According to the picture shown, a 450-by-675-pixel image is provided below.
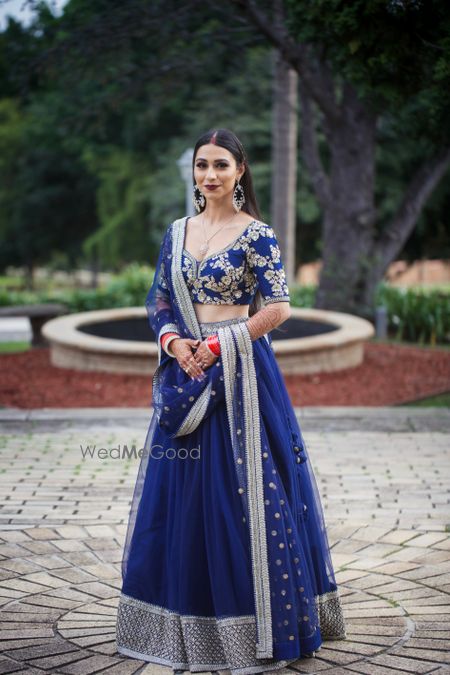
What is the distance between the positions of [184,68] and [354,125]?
3227 millimetres

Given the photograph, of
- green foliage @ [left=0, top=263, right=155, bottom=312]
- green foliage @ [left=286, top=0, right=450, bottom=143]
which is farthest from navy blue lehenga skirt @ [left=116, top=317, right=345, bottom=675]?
green foliage @ [left=0, top=263, right=155, bottom=312]

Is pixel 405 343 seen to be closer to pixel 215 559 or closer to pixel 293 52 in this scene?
pixel 293 52

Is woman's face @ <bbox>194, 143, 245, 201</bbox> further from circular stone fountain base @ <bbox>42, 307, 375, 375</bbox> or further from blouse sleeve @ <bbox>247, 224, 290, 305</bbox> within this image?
circular stone fountain base @ <bbox>42, 307, 375, 375</bbox>

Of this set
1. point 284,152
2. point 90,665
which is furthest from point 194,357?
point 284,152

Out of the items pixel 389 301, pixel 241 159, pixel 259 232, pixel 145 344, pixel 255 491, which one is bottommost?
pixel 255 491

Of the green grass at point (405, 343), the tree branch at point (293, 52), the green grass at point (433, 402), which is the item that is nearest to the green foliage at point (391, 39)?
the green grass at point (433, 402)

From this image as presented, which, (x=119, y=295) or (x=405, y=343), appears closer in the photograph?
(x=405, y=343)

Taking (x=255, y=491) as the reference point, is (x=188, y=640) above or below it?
below

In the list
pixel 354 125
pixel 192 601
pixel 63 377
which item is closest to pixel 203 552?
pixel 192 601

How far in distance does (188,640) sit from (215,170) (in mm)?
1750

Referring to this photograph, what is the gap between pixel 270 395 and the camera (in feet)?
11.7

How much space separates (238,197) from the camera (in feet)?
12.0

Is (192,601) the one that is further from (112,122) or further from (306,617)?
(112,122)

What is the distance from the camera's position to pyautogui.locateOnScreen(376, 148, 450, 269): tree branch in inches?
599
